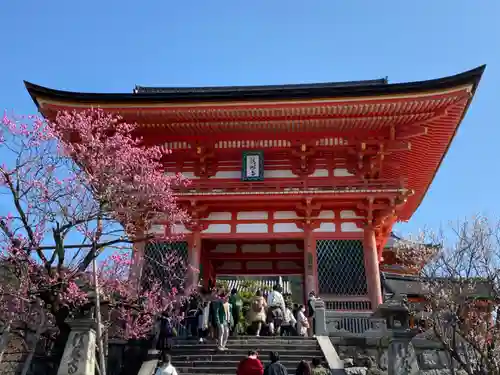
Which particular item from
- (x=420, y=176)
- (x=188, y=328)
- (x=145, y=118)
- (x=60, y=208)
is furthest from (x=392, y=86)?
(x=60, y=208)

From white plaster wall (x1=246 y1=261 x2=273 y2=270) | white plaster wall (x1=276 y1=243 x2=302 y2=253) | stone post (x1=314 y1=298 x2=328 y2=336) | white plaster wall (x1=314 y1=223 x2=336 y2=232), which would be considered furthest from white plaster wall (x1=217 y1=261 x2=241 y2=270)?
stone post (x1=314 y1=298 x2=328 y2=336)

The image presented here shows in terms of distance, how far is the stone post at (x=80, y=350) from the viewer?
30.1 ft

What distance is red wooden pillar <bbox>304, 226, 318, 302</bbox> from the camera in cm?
1597

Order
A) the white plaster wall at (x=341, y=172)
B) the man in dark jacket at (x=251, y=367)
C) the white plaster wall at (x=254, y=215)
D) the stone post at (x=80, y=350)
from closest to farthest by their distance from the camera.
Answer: the man in dark jacket at (x=251, y=367)
the stone post at (x=80, y=350)
the white plaster wall at (x=254, y=215)
the white plaster wall at (x=341, y=172)

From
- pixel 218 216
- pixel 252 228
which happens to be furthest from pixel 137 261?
pixel 252 228

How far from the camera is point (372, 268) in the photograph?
16.0 m

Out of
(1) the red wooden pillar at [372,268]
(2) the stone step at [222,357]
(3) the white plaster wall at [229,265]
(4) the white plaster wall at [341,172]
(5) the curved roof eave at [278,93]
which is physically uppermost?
(5) the curved roof eave at [278,93]

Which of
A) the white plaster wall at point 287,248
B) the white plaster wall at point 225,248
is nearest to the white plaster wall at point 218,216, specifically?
the white plaster wall at point 225,248

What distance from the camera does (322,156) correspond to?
17922 mm

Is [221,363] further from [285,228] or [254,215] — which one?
[254,215]

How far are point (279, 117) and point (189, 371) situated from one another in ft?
28.5

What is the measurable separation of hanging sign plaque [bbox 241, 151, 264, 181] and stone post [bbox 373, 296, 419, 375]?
786cm

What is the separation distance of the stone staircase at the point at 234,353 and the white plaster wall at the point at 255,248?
24.3 ft

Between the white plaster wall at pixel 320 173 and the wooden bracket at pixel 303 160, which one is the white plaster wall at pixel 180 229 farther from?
the white plaster wall at pixel 320 173
